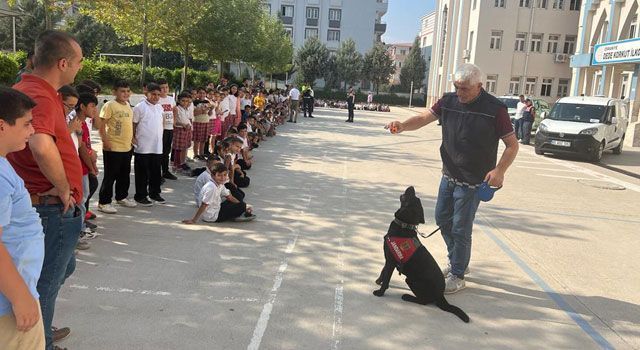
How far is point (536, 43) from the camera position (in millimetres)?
42344

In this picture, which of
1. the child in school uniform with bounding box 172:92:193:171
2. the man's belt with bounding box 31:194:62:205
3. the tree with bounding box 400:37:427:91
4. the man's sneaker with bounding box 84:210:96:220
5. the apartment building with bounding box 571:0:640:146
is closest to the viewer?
the man's belt with bounding box 31:194:62:205

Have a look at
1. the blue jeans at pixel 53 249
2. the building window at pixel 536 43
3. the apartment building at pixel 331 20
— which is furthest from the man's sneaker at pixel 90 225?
the apartment building at pixel 331 20

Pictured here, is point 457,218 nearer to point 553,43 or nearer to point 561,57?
point 561,57

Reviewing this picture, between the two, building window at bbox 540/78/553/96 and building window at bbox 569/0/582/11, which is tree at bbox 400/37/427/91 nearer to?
building window at bbox 540/78/553/96

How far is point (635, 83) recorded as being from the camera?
78.0 feet

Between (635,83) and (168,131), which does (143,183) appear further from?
(635,83)

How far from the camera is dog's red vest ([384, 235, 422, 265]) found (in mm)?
4355

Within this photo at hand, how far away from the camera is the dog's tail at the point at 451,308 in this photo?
421 cm

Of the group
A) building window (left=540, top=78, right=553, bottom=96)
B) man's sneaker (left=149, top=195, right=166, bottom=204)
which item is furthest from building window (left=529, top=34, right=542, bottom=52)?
man's sneaker (left=149, top=195, right=166, bottom=204)

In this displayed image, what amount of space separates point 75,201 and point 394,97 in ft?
195

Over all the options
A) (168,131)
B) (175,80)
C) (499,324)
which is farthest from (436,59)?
(499,324)

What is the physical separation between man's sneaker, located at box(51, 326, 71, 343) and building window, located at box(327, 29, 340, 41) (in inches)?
2754

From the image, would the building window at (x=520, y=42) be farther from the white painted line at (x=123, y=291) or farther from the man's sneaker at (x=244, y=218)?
the white painted line at (x=123, y=291)

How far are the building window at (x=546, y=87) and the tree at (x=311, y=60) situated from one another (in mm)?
26254
